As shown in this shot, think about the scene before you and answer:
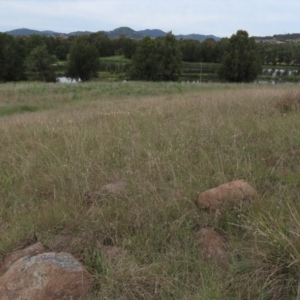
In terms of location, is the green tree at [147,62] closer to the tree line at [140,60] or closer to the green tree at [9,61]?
the tree line at [140,60]

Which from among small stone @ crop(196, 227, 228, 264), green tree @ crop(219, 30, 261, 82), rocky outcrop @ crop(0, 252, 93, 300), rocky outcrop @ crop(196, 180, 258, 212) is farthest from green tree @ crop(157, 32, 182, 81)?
rocky outcrop @ crop(0, 252, 93, 300)

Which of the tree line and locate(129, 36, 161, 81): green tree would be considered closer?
the tree line

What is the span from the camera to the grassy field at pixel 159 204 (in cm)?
187

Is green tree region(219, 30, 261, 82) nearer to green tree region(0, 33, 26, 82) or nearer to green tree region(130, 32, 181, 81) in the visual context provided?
green tree region(130, 32, 181, 81)

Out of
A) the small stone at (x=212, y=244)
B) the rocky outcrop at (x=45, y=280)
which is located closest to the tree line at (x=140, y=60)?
the small stone at (x=212, y=244)

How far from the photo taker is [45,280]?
6.20 ft

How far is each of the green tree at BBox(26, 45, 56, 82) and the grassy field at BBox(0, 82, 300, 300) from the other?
49.3 meters

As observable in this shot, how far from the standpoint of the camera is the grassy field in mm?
1873

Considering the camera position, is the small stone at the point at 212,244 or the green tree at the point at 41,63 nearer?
the small stone at the point at 212,244

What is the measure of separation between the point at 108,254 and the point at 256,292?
992 millimetres

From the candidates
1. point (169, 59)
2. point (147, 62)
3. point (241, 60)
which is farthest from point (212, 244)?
point (169, 59)

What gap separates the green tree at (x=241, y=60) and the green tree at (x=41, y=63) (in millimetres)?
28009

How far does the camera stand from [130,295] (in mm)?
1844

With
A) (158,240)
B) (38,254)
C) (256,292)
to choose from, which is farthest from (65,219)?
(256,292)
